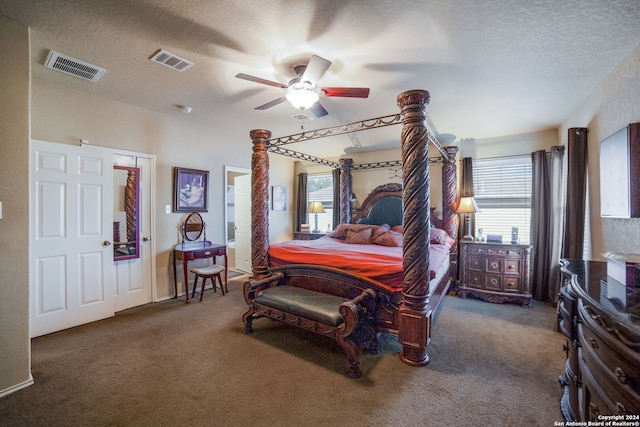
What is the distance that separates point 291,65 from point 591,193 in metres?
3.67

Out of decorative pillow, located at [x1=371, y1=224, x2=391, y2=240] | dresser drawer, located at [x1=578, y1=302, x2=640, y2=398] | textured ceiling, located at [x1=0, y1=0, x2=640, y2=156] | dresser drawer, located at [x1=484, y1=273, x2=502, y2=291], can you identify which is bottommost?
dresser drawer, located at [x1=484, y1=273, x2=502, y2=291]

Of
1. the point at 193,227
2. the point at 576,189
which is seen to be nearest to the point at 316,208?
the point at 193,227

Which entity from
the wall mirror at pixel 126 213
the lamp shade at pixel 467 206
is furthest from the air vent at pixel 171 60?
the lamp shade at pixel 467 206

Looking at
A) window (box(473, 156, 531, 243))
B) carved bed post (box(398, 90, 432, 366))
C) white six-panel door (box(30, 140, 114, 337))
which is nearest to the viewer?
carved bed post (box(398, 90, 432, 366))

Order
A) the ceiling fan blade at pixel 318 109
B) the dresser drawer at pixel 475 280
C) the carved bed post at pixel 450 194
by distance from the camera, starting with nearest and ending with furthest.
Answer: the ceiling fan blade at pixel 318 109 → the dresser drawer at pixel 475 280 → the carved bed post at pixel 450 194

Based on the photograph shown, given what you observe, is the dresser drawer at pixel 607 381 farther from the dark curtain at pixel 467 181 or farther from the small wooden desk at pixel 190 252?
the small wooden desk at pixel 190 252

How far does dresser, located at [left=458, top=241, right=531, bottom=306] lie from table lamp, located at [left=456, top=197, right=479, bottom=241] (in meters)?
0.33

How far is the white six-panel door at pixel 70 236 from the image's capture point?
2941mm

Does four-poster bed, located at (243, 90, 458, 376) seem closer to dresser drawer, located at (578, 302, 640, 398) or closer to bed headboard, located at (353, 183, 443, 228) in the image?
dresser drawer, located at (578, 302, 640, 398)

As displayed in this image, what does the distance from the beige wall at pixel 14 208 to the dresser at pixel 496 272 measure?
5167mm

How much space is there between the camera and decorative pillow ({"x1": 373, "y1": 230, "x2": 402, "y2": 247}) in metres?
4.11

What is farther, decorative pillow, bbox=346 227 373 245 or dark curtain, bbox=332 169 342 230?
dark curtain, bbox=332 169 342 230

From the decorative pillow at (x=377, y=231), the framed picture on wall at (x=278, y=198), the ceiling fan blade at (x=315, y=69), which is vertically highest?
the ceiling fan blade at (x=315, y=69)

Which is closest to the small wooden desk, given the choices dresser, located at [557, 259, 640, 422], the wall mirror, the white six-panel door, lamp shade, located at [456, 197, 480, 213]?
the wall mirror
